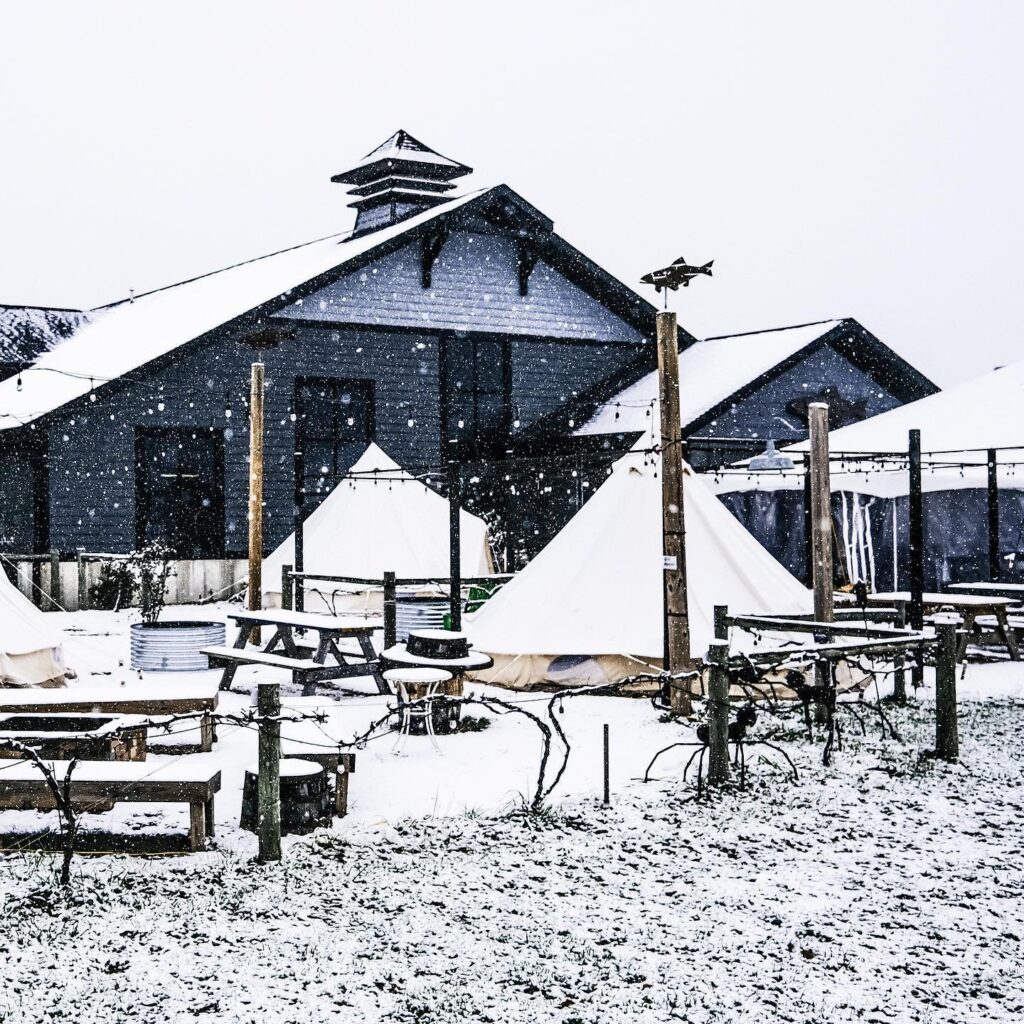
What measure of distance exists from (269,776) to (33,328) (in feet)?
78.8

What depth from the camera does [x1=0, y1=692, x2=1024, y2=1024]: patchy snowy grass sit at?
200 inches

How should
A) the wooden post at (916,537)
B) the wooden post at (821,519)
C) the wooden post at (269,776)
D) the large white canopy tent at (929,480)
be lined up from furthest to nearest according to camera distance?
the large white canopy tent at (929,480) < the wooden post at (916,537) < the wooden post at (821,519) < the wooden post at (269,776)

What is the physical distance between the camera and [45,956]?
5.53 m

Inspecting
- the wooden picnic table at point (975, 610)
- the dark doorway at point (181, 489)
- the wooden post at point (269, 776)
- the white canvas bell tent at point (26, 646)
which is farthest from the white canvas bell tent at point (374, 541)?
the wooden post at point (269, 776)

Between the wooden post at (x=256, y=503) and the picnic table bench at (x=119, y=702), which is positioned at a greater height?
the wooden post at (x=256, y=503)

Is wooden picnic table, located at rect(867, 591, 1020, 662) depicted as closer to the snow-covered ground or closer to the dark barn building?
the snow-covered ground

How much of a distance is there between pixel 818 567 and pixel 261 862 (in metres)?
6.51

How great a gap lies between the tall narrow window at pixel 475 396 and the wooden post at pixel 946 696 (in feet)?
55.2

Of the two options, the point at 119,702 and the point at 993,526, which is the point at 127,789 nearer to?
the point at 119,702

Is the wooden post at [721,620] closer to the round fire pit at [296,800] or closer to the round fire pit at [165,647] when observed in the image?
the round fire pit at [296,800]

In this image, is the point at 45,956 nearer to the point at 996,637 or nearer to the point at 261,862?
the point at 261,862

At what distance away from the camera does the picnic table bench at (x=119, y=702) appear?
8930 millimetres

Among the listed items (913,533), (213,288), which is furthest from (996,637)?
(213,288)

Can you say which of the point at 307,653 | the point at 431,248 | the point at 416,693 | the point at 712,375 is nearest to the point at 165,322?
the point at 431,248
